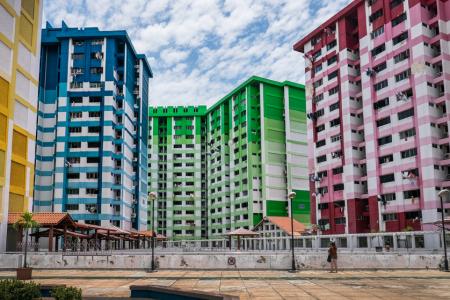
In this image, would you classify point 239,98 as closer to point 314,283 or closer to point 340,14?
point 340,14

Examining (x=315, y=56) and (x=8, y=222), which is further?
(x=315, y=56)

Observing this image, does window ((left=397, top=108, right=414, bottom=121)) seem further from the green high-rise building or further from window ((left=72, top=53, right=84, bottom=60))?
window ((left=72, top=53, right=84, bottom=60))

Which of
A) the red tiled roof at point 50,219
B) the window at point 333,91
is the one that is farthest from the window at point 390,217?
the red tiled roof at point 50,219

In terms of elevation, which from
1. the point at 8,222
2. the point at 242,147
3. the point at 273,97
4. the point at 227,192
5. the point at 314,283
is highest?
the point at 273,97

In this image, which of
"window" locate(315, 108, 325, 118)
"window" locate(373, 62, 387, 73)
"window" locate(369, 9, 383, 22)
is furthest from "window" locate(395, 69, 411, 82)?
"window" locate(315, 108, 325, 118)

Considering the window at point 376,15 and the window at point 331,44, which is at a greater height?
the window at point 376,15

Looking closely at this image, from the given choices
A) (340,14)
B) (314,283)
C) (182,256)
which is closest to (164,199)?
(340,14)

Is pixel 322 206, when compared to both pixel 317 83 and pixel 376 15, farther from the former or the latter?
pixel 376 15

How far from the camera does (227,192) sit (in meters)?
122

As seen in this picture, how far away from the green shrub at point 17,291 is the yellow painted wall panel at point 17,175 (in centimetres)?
3729

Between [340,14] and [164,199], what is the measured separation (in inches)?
3229

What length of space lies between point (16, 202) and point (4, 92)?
10.8m

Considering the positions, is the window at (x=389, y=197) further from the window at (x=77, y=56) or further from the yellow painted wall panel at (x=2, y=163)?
the window at (x=77, y=56)

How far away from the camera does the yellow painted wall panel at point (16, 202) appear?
4646 cm
